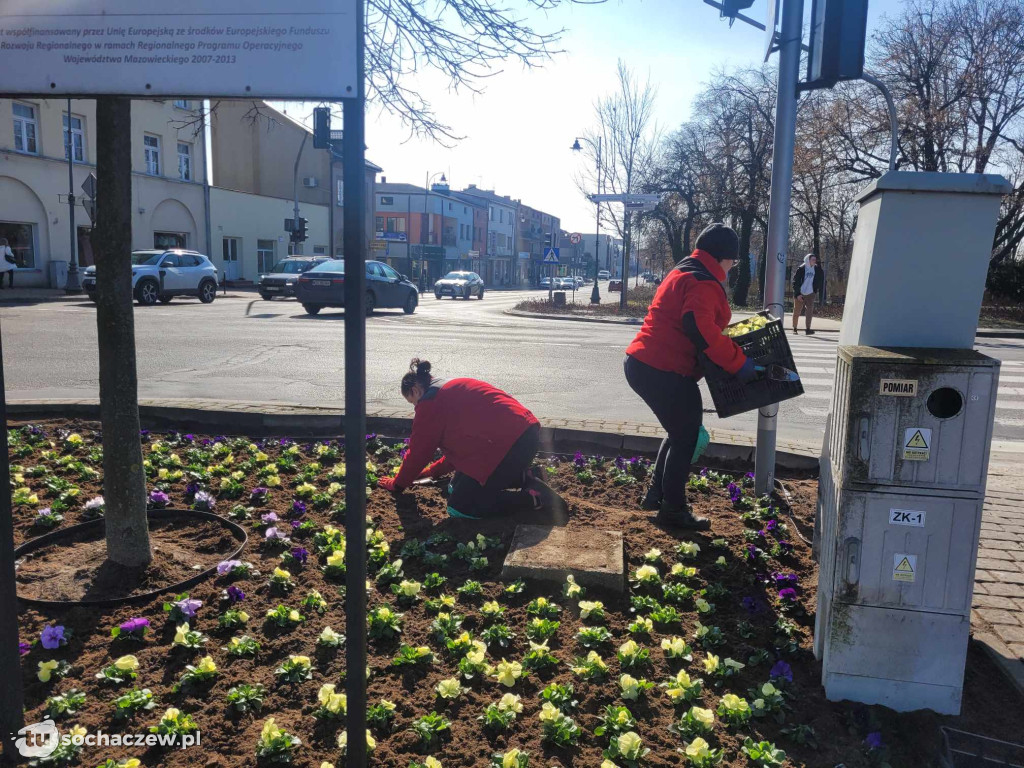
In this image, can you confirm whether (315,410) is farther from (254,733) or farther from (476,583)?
(254,733)

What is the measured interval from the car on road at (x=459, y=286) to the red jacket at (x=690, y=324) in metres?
37.8

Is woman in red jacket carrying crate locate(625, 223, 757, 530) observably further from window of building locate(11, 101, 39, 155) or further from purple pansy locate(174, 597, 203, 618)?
window of building locate(11, 101, 39, 155)

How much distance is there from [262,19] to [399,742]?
6.66 feet

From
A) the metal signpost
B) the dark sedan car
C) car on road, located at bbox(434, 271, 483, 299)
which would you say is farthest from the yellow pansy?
car on road, located at bbox(434, 271, 483, 299)

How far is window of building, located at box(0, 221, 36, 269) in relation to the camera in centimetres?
2795

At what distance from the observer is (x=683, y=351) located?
4.19 meters

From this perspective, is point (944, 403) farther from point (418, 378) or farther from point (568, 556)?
point (418, 378)

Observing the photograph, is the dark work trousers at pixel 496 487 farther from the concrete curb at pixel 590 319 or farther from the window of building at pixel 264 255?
the window of building at pixel 264 255

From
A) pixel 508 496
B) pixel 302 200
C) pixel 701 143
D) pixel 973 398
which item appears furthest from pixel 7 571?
pixel 302 200

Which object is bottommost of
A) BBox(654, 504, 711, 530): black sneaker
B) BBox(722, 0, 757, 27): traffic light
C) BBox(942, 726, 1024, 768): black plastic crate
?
BBox(942, 726, 1024, 768): black plastic crate

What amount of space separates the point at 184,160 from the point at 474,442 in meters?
36.3

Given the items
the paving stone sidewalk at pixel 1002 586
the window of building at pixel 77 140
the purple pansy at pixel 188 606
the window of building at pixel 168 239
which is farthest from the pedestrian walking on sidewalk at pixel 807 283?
the window of building at pixel 168 239

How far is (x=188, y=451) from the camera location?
540cm

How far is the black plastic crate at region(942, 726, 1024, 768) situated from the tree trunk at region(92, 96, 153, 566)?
3180 mm
